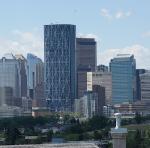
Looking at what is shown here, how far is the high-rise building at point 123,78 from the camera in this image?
515ft

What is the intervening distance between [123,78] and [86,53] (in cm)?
2221

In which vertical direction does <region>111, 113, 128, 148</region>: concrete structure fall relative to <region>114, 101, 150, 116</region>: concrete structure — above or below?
below

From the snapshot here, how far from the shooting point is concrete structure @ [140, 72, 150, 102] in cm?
16424

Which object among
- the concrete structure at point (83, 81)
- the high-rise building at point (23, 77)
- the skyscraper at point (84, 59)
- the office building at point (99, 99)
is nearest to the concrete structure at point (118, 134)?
the office building at point (99, 99)

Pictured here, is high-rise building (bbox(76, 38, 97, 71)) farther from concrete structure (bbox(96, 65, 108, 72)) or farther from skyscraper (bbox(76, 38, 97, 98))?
concrete structure (bbox(96, 65, 108, 72))

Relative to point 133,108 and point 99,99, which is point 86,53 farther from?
point 133,108

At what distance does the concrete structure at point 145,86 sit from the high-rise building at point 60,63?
46.2ft

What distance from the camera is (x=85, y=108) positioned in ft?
469

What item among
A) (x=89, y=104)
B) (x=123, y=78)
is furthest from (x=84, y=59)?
(x=89, y=104)

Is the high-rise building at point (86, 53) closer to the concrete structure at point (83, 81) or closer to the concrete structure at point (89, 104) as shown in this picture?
the concrete structure at point (83, 81)

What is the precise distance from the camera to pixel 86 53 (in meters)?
178

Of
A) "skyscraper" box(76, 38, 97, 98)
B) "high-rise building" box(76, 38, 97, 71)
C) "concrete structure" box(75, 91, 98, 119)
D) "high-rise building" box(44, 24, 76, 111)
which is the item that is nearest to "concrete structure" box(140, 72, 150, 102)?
"skyscraper" box(76, 38, 97, 98)

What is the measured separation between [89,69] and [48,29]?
14810 mm

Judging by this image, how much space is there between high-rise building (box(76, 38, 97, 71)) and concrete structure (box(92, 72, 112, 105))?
680 centimetres
